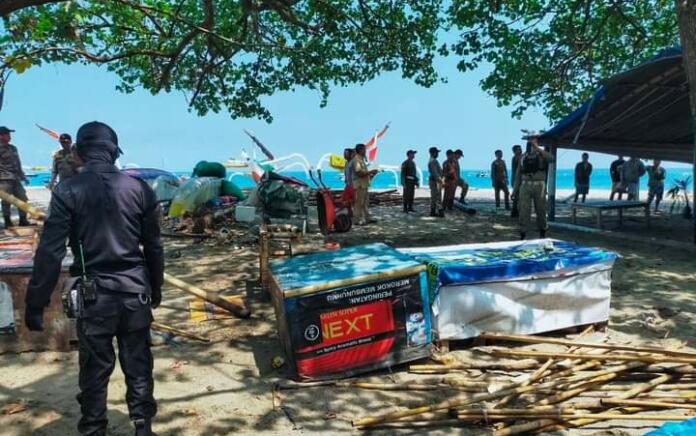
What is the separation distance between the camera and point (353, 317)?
168 inches

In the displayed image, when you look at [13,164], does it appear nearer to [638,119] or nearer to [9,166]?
[9,166]

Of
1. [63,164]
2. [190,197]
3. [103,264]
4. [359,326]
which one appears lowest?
[359,326]

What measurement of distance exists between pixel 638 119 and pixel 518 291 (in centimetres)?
1014

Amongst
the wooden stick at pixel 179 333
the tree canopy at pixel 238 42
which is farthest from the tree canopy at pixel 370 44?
the wooden stick at pixel 179 333

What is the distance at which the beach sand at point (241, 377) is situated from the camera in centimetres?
361

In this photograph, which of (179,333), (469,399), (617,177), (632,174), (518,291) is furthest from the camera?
(617,177)

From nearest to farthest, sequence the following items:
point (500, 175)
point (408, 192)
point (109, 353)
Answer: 1. point (109, 353)
2. point (408, 192)
3. point (500, 175)

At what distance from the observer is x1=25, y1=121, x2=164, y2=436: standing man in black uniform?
9.73ft

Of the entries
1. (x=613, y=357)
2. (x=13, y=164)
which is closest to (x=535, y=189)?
(x=613, y=357)

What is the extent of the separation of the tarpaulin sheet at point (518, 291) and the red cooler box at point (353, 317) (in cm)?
36

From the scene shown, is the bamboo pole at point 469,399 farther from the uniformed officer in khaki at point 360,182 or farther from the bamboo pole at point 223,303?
the uniformed officer in khaki at point 360,182

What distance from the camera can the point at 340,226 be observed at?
11.6 meters

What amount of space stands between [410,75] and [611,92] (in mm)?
4600

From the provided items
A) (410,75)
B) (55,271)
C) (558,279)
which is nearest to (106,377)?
(55,271)
